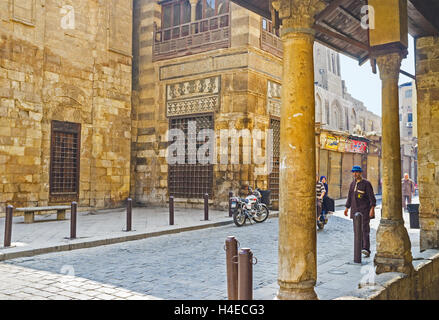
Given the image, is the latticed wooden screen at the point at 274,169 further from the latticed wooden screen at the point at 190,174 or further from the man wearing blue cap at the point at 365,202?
the man wearing blue cap at the point at 365,202

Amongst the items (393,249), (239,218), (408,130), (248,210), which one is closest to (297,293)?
(393,249)

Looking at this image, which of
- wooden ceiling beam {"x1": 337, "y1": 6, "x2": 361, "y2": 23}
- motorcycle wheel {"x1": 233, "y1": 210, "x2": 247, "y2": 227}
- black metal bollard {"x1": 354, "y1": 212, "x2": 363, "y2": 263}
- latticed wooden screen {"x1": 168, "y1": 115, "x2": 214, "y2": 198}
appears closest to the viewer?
wooden ceiling beam {"x1": 337, "y1": 6, "x2": 361, "y2": 23}

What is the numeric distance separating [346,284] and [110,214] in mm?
10253

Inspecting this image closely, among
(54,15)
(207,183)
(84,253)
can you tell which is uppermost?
(54,15)

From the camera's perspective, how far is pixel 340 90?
3300cm

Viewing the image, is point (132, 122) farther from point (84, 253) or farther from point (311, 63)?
point (311, 63)

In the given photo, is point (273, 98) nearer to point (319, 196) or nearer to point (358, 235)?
point (319, 196)

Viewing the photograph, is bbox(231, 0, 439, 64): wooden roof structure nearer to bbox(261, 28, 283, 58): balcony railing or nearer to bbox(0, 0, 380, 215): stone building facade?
bbox(0, 0, 380, 215): stone building facade

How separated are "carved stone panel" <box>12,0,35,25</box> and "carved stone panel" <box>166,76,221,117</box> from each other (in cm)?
553

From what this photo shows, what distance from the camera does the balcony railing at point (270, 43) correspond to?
1523 cm

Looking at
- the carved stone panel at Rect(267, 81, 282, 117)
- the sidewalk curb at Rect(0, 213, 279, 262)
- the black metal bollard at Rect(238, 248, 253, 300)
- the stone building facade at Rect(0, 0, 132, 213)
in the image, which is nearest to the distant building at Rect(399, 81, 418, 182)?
the carved stone panel at Rect(267, 81, 282, 117)

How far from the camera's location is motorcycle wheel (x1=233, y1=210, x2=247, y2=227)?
11383 millimetres

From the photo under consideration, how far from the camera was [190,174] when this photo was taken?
1593 centimetres
